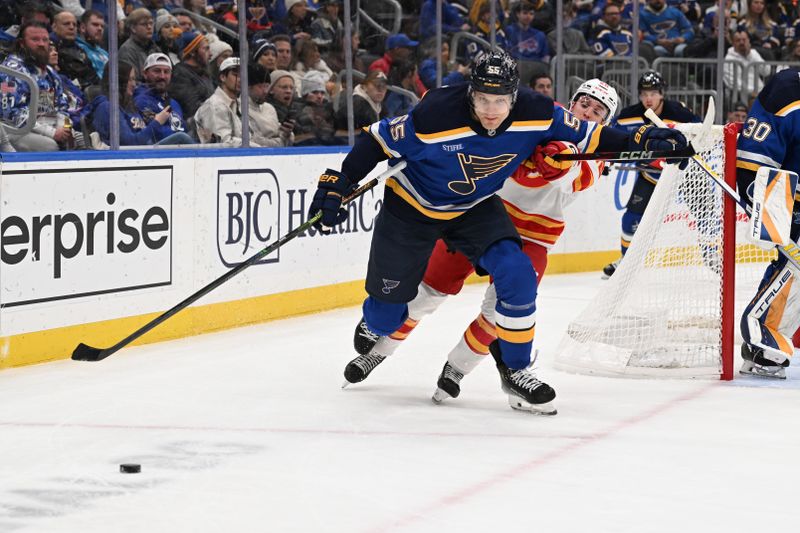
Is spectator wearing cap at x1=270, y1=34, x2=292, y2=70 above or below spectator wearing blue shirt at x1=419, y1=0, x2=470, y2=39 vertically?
below

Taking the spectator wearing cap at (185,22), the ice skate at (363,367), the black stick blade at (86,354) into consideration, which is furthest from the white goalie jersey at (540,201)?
the spectator wearing cap at (185,22)

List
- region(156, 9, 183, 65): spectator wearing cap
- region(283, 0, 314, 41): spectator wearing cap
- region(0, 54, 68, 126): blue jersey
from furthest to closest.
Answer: region(283, 0, 314, 41): spectator wearing cap → region(156, 9, 183, 65): spectator wearing cap → region(0, 54, 68, 126): blue jersey

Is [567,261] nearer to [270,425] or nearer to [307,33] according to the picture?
[307,33]

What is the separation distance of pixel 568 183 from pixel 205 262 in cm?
199

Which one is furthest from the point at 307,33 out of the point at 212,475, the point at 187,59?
the point at 212,475

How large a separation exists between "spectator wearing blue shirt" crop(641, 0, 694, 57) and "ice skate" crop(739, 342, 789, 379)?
18.0ft

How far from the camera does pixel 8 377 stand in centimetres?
447

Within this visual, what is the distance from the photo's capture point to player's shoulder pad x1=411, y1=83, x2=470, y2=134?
12.3 ft

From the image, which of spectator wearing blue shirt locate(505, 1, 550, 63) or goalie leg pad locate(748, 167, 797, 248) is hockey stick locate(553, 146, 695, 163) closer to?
goalie leg pad locate(748, 167, 797, 248)

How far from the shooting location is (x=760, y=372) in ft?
15.1

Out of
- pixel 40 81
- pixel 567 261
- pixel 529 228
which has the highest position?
pixel 40 81

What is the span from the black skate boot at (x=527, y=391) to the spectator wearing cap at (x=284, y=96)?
2786mm

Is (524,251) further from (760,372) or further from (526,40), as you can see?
(526,40)

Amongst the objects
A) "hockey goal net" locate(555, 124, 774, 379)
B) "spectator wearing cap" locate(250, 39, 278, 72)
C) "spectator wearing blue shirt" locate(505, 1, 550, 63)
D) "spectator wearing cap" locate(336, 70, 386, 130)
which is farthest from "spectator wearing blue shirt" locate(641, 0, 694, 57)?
"hockey goal net" locate(555, 124, 774, 379)
